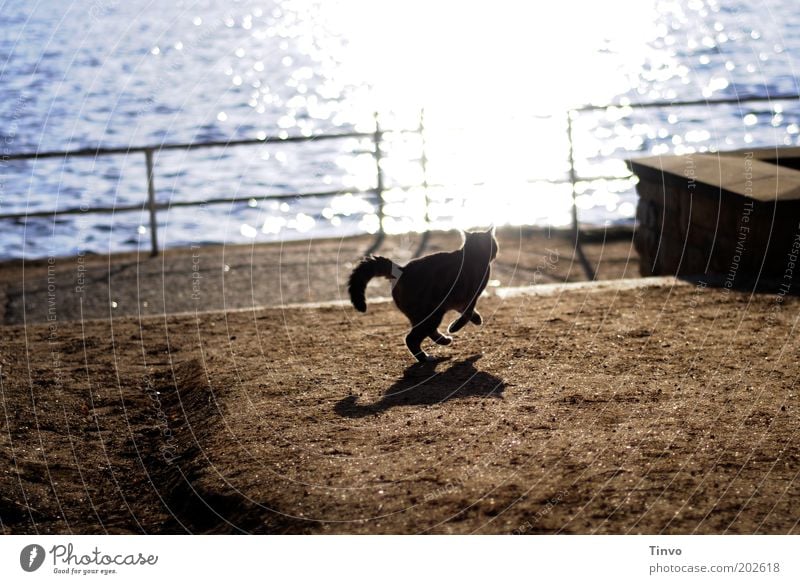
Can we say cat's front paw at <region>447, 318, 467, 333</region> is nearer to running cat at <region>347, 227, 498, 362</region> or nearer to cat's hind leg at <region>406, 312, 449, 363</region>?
running cat at <region>347, 227, 498, 362</region>

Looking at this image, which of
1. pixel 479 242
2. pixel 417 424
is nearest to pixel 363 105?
pixel 479 242

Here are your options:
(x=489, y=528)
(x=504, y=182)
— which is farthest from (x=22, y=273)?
(x=489, y=528)

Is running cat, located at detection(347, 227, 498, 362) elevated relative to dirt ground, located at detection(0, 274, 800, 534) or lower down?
elevated

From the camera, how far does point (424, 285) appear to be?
8156 mm

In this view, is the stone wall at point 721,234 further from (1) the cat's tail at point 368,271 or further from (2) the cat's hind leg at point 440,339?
(1) the cat's tail at point 368,271

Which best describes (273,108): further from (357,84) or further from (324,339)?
(324,339)

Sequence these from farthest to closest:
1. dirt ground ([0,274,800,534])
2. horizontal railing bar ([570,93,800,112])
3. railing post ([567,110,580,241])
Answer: railing post ([567,110,580,241]) < horizontal railing bar ([570,93,800,112]) < dirt ground ([0,274,800,534])

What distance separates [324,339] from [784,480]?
4496 mm

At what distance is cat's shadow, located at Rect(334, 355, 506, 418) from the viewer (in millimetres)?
7188

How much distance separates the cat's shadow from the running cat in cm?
31

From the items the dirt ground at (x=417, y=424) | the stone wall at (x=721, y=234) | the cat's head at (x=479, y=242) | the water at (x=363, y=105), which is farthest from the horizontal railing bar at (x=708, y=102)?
the cat's head at (x=479, y=242)

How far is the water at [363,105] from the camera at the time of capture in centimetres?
1920

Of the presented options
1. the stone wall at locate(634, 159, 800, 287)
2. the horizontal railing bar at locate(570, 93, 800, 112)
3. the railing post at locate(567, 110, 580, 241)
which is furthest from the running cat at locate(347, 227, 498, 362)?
the railing post at locate(567, 110, 580, 241)

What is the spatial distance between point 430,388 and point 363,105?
82.5 ft
